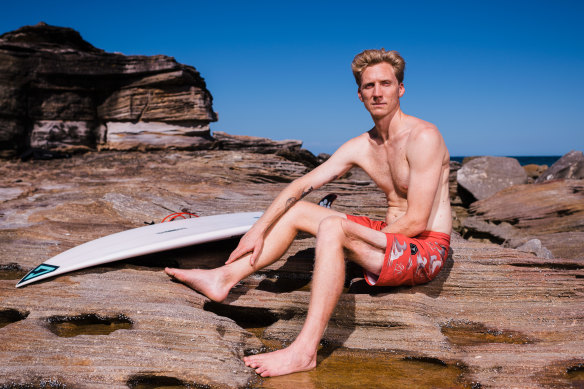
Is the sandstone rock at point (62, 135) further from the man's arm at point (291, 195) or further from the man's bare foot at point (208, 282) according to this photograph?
the man's arm at point (291, 195)

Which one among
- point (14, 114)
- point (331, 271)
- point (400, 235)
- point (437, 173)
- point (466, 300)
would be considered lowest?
point (466, 300)

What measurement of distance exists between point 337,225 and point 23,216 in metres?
5.05

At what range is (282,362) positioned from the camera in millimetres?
2773

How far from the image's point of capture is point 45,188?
7574mm

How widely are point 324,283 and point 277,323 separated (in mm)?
792

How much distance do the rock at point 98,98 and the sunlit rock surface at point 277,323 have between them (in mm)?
7269

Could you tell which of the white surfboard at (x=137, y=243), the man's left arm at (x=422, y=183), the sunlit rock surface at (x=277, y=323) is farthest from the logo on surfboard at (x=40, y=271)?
the man's left arm at (x=422, y=183)

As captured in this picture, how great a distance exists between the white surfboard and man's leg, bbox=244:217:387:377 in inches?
64.5

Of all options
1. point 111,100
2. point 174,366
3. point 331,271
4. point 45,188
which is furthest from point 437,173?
point 111,100

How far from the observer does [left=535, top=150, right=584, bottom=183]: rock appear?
1170cm

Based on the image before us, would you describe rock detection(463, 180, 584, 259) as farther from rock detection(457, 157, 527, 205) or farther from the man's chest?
the man's chest

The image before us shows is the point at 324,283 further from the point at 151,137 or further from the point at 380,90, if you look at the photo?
the point at 151,137

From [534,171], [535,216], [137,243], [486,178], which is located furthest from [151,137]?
[534,171]

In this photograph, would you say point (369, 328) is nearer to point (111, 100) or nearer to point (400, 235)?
point (400, 235)
